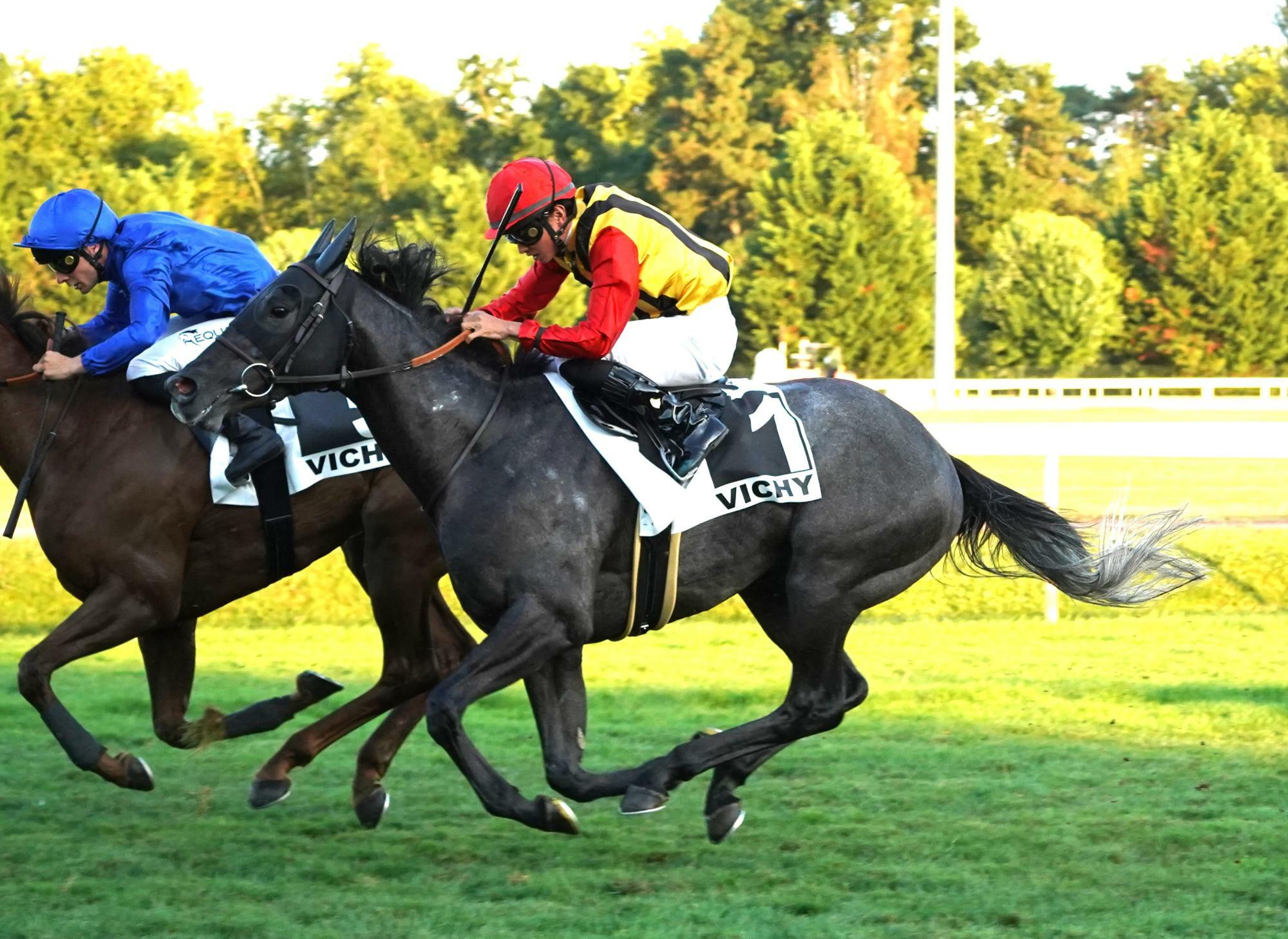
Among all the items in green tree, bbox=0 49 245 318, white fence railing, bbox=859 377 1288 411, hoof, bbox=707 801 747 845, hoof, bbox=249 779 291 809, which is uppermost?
green tree, bbox=0 49 245 318

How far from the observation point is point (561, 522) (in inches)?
175

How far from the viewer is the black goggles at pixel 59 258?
520cm

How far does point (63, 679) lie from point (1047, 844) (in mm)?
5079

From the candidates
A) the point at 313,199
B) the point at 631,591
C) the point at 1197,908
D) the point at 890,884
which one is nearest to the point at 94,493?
the point at 631,591

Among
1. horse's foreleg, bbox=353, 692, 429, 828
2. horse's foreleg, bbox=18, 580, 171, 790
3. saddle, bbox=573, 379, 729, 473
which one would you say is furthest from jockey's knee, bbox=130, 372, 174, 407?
saddle, bbox=573, 379, 729, 473

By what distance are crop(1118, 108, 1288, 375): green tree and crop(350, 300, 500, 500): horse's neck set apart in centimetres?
3443

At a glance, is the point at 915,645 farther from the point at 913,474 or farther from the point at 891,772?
the point at 913,474

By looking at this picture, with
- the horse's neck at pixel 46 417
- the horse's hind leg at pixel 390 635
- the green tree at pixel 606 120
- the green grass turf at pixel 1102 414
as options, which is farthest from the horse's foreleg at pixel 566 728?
the green tree at pixel 606 120

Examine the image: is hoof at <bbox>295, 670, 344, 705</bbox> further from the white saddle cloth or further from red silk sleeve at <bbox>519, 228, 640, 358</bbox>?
red silk sleeve at <bbox>519, 228, 640, 358</bbox>

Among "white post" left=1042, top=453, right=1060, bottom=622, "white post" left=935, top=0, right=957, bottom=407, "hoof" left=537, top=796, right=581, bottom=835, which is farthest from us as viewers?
"white post" left=935, top=0, right=957, bottom=407

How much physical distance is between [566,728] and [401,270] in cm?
138

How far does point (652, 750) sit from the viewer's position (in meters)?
6.10

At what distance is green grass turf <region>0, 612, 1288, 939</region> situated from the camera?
4043mm

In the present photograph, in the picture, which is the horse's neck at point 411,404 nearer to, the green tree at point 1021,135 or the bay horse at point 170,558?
the bay horse at point 170,558
